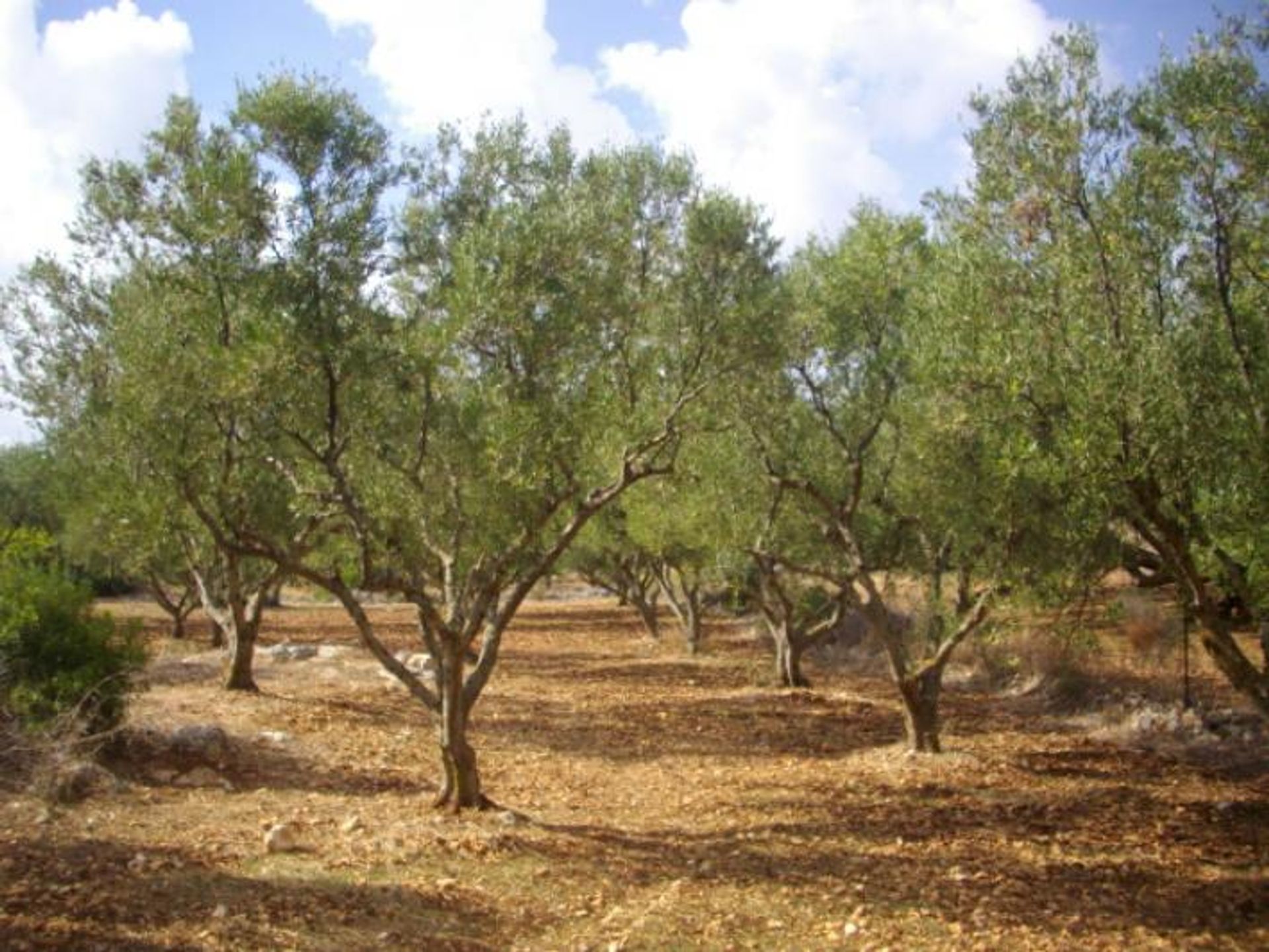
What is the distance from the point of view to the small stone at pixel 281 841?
37.7 ft

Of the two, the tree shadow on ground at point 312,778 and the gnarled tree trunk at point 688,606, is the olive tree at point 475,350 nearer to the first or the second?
the tree shadow on ground at point 312,778

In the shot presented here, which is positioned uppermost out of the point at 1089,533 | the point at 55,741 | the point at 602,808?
the point at 1089,533

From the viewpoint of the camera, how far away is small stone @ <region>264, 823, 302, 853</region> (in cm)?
1148

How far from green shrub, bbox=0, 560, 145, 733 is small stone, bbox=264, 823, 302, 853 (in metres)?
4.08

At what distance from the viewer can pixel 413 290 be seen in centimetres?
1358

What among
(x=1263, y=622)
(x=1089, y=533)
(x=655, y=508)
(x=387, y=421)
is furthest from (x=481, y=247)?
(x=655, y=508)

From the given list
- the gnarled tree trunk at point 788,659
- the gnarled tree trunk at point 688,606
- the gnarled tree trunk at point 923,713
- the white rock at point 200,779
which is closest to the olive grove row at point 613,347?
the gnarled tree trunk at point 923,713

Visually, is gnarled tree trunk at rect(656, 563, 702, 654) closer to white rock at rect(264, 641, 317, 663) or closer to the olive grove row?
white rock at rect(264, 641, 317, 663)

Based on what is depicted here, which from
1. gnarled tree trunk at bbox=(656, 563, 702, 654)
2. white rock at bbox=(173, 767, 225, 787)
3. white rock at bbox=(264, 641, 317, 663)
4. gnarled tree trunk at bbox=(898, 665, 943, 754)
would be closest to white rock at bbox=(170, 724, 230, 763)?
white rock at bbox=(173, 767, 225, 787)

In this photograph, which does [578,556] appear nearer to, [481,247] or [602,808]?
[602,808]

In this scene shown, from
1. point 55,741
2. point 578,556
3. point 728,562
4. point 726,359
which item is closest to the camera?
point 55,741

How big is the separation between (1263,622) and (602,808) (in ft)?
28.5

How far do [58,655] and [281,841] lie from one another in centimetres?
662

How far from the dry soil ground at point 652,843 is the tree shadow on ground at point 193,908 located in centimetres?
3
